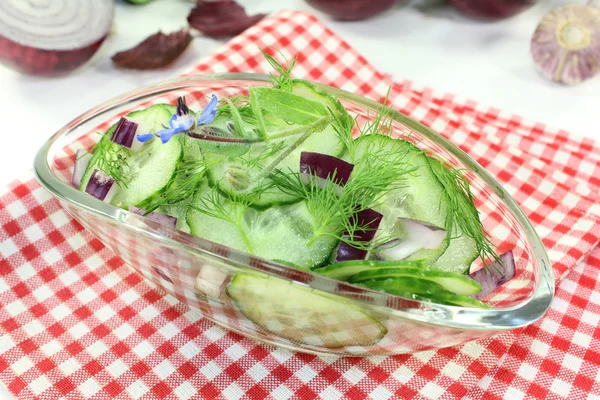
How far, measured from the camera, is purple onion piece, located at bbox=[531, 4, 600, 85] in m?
1.25

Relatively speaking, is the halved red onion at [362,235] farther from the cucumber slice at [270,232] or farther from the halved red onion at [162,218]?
the halved red onion at [162,218]

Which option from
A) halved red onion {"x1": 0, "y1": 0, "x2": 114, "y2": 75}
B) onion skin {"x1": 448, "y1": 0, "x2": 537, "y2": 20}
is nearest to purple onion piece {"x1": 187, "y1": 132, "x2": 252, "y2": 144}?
halved red onion {"x1": 0, "y1": 0, "x2": 114, "y2": 75}

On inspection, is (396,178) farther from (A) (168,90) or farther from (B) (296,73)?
(B) (296,73)

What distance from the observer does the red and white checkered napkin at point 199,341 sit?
0.73m

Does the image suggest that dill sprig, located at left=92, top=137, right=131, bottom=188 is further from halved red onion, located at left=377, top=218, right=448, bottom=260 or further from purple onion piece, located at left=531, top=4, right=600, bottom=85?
purple onion piece, located at left=531, top=4, right=600, bottom=85

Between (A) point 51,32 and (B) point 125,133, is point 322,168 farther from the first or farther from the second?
(A) point 51,32

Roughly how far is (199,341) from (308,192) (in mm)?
243

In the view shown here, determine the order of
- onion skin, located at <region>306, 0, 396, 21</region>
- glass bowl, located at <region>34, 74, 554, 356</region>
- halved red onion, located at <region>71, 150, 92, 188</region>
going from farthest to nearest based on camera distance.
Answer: onion skin, located at <region>306, 0, 396, 21</region> < halved red onion, located at <region>71, 150, 92, 188</region> < glass bowl, located at <region>34, 74, 554, 356</region>

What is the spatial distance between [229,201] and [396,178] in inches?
7.3

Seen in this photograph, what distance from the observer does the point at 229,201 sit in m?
0.68

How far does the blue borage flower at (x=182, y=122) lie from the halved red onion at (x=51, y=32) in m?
0.56

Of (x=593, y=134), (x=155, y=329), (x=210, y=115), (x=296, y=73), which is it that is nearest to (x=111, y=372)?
(x=155, y=329)

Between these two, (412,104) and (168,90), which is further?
(412,104)

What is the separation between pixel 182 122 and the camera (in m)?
0.72
